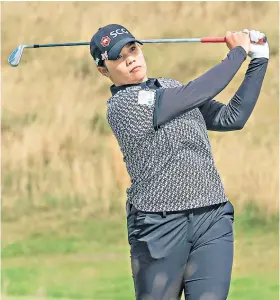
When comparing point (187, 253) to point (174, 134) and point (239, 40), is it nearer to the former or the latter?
point (174, 134)

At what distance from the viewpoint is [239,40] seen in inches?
125

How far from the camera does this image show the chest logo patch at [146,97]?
3096mm

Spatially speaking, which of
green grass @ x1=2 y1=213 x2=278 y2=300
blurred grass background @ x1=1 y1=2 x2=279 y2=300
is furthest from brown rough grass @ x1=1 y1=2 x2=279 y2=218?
green grass @ x1=2 y1=213 x2=278 y2=300

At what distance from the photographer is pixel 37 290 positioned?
555cm

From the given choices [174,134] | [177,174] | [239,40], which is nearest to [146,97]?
[174,134]

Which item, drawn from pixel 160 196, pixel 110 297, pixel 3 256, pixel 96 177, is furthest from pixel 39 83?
pixel 160 196

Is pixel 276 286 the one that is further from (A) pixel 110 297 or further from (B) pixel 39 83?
(B) pixel 39 83

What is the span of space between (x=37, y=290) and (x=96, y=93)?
1.46 metres

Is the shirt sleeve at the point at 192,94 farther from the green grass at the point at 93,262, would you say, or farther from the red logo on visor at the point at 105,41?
the green grass at the point at 93,262

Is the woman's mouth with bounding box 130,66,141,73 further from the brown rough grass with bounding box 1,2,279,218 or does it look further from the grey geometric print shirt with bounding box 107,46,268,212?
the brown rough grass with bounding box 1,2,279,218

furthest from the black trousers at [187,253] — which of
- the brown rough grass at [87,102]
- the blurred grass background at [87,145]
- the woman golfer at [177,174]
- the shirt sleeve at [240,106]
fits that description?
the brown rough grass at [87,102]

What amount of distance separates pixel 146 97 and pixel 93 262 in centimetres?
283

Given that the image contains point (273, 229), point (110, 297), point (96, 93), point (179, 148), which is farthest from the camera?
point (96, 93)

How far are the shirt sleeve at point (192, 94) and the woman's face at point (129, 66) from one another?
153 millimetres
